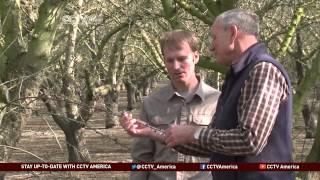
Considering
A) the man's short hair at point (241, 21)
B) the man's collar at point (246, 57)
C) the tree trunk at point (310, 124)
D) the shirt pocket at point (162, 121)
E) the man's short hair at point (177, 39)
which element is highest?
the man's short hair at point (241, 21)

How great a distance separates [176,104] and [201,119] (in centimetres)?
17

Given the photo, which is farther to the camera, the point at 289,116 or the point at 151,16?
the point at 151,16

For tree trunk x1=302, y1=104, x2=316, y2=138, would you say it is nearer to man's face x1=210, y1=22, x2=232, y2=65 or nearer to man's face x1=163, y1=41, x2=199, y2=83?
man's face x1=163, y1=41, x2=199, y2=83

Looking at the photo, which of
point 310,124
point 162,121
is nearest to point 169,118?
point 162,121

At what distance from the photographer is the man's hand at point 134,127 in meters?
3.07

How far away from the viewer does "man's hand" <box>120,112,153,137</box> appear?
307 centimetres

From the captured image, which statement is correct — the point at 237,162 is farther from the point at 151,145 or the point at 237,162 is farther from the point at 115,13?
the point at 115,13

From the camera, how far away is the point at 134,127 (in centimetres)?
309

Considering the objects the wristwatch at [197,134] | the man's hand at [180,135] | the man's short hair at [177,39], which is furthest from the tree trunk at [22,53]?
the wristwatch at [197,134]

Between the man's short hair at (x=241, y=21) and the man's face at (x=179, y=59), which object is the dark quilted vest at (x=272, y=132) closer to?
the man's short hair at (x=241, y=21)

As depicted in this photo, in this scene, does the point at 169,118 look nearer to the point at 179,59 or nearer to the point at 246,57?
the point at 179,59

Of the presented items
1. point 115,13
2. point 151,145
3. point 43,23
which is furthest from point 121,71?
point 151,145

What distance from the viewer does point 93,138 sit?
24.0 m

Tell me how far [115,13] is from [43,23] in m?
5.02
